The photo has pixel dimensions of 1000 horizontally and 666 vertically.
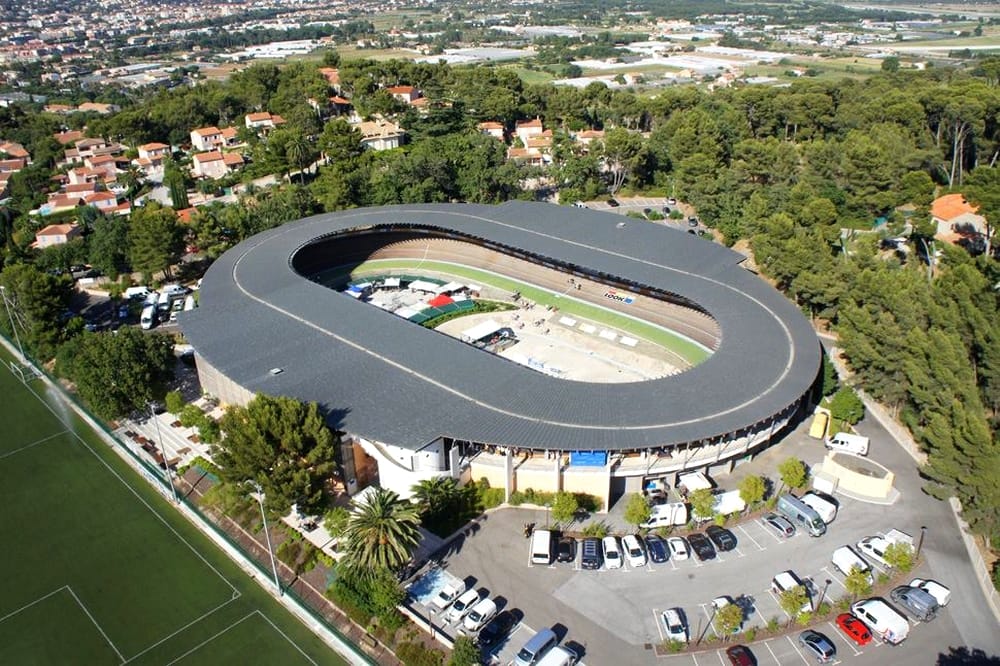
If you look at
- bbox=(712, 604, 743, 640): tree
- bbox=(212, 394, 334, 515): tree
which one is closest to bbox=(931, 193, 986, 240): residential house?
bbox=(712, 604, 743, 640): tree

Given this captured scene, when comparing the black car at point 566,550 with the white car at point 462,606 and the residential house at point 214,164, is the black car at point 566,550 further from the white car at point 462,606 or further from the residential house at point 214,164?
the residential house at point 214,164

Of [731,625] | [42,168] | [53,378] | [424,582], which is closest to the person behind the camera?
[731,625]

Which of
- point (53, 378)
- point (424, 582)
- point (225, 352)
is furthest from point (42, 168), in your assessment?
point (424, 582)

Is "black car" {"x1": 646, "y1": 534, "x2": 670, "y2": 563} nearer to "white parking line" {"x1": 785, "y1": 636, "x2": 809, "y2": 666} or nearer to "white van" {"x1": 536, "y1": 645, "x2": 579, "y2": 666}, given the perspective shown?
"white parking line" {"x1": 785, "y1": 636, "x2": 809, "y2": 666}

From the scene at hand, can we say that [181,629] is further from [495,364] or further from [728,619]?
[728,619]

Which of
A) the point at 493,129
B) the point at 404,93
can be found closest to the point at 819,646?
the point at 493,129

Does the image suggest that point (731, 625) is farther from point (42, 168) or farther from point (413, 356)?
point (42, 168)

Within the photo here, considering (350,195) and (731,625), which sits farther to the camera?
(350,195)

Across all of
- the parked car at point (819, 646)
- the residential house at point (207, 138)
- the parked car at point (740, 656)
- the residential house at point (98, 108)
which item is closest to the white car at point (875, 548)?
the parked car at point (819, 646)
